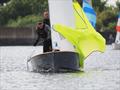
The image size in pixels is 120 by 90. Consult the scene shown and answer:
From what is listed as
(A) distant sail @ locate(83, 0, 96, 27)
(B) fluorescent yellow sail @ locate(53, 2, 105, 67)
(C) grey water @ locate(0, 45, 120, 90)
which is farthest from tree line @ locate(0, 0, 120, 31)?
(C) grey water @ locate(0, 45, 120, 90)

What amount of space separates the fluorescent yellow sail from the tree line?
9293 cm

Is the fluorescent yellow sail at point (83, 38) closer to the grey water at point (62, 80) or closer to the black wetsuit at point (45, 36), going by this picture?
the black wetsuit at point (45, 36)

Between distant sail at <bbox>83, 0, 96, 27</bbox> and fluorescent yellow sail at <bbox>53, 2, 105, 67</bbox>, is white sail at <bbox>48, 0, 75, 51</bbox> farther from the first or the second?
distant sail at <bbox>83, 0, 96, 27</bbox>

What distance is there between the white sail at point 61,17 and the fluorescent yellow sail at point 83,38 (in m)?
0.25

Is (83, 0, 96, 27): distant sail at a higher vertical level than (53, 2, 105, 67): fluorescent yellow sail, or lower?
higher

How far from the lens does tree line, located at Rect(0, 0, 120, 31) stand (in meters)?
133

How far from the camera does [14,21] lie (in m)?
136

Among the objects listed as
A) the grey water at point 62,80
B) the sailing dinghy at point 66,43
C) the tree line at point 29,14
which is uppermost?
the sailing dinghy at point 66,43

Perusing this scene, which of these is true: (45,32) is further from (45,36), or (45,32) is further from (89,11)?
(89,11)

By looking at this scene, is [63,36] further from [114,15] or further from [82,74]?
[114,15]

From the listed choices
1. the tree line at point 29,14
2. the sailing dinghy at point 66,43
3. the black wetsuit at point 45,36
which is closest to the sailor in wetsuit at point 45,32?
the black wetsuit at point 45,36

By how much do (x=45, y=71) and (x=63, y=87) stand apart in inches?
279

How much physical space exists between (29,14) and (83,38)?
338 ft

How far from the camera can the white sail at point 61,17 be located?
116 feet
